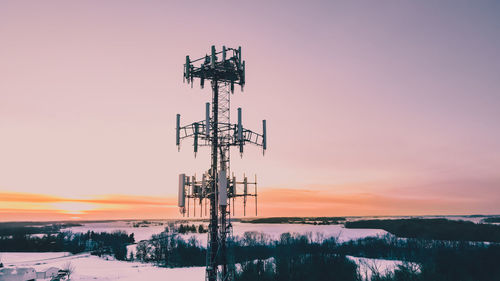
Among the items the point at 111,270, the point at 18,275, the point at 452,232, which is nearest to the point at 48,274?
the point at 18,275

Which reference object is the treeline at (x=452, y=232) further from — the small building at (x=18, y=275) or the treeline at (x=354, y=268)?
the small building at (x=18, y=275)

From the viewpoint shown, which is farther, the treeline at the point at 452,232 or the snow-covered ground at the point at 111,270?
A: the treeline at the point at 452,232

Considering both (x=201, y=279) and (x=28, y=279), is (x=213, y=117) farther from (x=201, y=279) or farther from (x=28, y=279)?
(x=28, y=279)

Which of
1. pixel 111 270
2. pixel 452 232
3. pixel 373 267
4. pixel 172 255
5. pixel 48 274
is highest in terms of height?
pixel 373 267

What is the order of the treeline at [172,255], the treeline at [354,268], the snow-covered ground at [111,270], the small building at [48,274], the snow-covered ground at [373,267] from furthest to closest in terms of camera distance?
the treeline at [172,255] < the snow-covered ground at [111,270] < the small building at [48,274] < the snow-covered ground at [373,267] < the treeline at [354,268]

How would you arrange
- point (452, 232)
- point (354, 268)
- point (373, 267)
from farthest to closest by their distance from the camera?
1. point (452, 232)
2. point (354, 268)
3. point (373, 267)

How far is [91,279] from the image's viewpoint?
7319 centimetres

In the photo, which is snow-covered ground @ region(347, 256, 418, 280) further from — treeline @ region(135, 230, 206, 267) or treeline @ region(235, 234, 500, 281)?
treeline @ region(135, 230, 206, 267)

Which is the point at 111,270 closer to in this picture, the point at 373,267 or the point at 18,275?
the point at 18,275

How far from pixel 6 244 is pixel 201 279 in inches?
3950

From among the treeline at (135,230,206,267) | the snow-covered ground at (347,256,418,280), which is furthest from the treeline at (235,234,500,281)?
the treeline at (135,230,206,267)

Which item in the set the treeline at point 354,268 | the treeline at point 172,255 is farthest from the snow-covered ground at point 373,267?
the treeline at point 172,255

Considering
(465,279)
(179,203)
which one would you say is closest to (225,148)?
(179,203)

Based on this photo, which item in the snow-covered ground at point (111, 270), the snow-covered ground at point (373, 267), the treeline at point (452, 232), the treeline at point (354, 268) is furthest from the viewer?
the treeline at point (452, 232)
